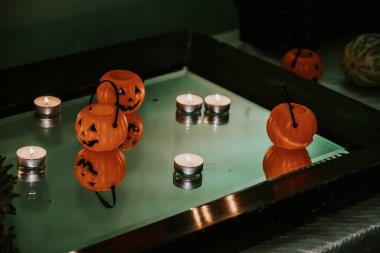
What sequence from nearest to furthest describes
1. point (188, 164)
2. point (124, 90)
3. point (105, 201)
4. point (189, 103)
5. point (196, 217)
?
point (196, 217) < point (105, 201) < point (188, 164) < point (124, 90) < point (189, 103)

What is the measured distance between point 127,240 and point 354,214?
19.6 inches

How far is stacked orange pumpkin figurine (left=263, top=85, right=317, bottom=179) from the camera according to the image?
1.50 metres

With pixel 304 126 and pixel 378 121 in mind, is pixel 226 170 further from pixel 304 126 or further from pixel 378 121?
pixel 378 121

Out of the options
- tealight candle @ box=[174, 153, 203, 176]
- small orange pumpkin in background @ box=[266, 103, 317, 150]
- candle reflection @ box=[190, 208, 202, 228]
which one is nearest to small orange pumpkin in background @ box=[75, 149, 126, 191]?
tealight candle @ box=[174, 153, 203, 176]

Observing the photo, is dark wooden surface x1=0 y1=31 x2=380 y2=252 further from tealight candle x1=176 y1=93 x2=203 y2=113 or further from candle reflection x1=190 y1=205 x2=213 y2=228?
tealight candle x1=176 y1=93 x2=203 y2=113

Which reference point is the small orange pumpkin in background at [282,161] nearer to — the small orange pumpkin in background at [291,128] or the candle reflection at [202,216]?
the small orange pumpkin in background at [291,128]

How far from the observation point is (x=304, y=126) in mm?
1510

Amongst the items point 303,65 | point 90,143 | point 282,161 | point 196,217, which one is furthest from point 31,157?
point 303,65

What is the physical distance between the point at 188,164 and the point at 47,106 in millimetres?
352

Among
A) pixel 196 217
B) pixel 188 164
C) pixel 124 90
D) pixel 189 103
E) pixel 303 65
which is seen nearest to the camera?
pixel 196 217

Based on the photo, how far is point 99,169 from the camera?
1.45m

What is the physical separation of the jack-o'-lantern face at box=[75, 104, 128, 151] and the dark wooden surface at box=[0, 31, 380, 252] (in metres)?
0.23

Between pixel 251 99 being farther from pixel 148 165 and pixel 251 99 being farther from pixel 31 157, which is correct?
pixel 31 157

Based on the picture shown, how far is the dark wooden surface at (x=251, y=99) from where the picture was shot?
1.23 m
